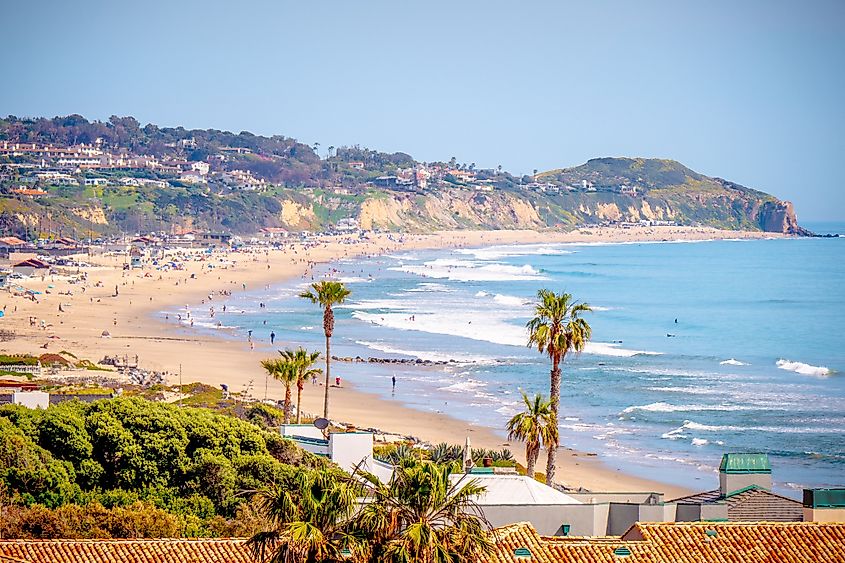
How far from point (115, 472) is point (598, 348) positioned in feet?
147

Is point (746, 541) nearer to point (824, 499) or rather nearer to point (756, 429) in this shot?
point (824, 499)

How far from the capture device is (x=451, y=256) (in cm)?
16325

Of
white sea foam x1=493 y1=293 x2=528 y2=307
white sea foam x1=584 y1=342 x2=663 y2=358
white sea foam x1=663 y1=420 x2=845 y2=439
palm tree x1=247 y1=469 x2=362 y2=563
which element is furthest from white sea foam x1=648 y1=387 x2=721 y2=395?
palm tree x1=247 y1=469 x2=362 y2=563

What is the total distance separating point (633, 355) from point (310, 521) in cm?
5259

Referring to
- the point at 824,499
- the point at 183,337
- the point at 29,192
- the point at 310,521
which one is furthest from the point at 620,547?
the point at 29,192

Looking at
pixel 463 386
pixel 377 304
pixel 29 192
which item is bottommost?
pixel 463 386

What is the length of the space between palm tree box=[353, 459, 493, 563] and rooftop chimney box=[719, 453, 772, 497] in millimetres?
8401

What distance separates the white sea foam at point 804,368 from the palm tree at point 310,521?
48.7 m

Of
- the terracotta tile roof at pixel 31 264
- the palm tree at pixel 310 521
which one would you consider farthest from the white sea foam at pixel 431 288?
the palm tree at pixel 310 521

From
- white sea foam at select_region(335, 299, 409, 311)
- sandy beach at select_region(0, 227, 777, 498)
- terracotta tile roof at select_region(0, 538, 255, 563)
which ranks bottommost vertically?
sandy beach at select_region(0, 227, 777, 498)

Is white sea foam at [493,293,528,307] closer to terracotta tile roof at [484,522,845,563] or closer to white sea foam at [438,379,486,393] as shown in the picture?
white sea foam at [438,379,486,393]

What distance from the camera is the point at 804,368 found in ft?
195

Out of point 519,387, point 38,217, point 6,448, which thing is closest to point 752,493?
point 6,448

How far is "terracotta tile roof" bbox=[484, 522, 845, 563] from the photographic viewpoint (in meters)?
14.0
